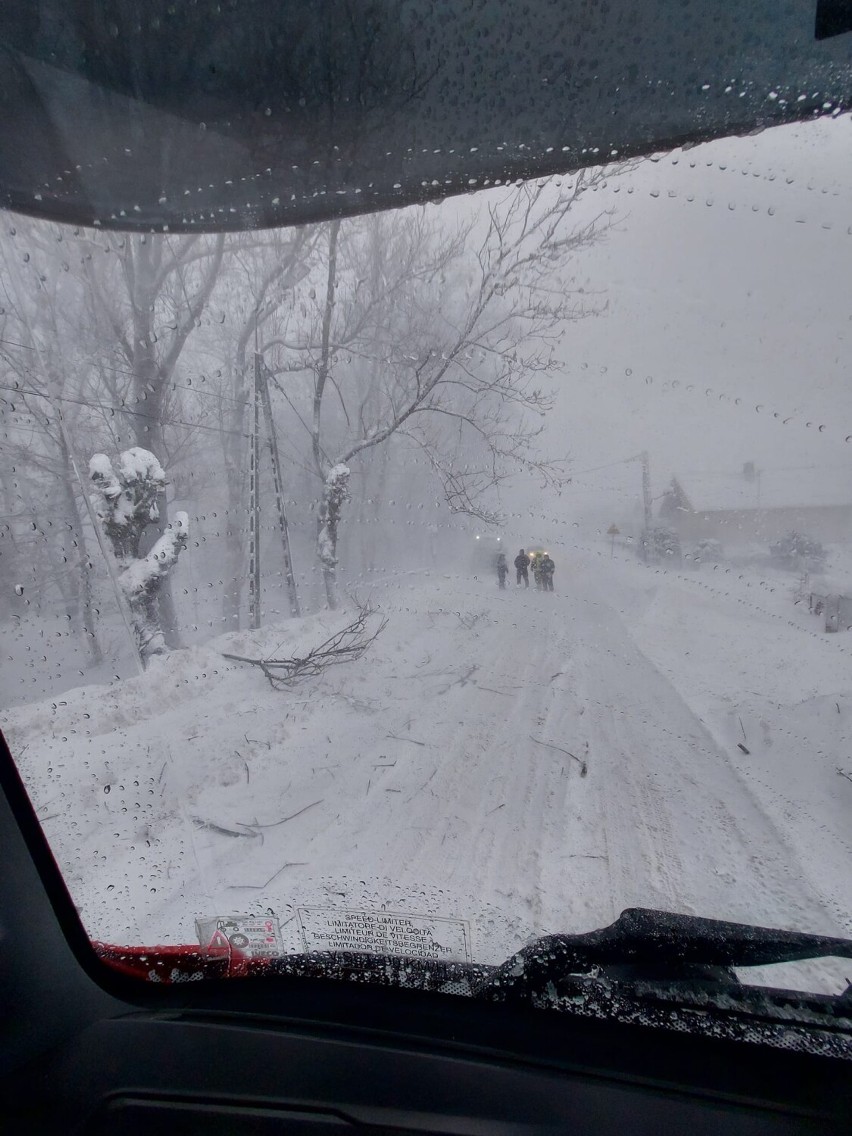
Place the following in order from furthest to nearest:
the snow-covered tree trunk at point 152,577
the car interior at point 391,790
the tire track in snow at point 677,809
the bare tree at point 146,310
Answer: the snow-covered tree trunk at point 152,577
the bare tree at point 146,310
the tire track in snow at point 677,809
the car interior at point 391,790

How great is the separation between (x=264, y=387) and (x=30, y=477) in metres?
1.12

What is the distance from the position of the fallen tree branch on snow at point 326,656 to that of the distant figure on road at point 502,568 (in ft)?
2.05

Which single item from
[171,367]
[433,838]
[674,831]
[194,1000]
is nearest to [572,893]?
[674,831]

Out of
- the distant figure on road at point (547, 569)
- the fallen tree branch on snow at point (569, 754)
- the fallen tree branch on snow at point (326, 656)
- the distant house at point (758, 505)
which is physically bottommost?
the fallen tree branch on snow at point (569, 754)

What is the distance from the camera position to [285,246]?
10.4ft

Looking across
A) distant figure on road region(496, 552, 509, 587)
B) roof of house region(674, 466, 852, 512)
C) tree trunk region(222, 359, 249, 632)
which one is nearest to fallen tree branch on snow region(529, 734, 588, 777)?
distant figure on road region(496, 552, 509, 587)

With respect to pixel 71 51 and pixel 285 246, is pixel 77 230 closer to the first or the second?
pixel 71 51

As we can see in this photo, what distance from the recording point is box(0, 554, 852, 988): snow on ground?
2.41m

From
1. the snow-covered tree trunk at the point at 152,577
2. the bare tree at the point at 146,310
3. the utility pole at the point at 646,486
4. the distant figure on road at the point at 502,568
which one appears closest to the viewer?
the utility pole at the point at 646,486

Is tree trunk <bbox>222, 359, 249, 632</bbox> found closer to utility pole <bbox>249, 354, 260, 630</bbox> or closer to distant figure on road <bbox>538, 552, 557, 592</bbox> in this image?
utility pole <bbox>249, 354, 260, 630</bbox>

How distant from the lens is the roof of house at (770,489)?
93.3 inches

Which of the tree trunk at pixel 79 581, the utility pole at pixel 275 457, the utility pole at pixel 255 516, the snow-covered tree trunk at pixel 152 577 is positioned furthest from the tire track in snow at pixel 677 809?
the tree trunk at pixel 79 581

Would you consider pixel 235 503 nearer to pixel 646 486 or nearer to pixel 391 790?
pixel 391 790

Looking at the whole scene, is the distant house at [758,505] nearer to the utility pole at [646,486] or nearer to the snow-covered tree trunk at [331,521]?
the utility pole at [646,486]
